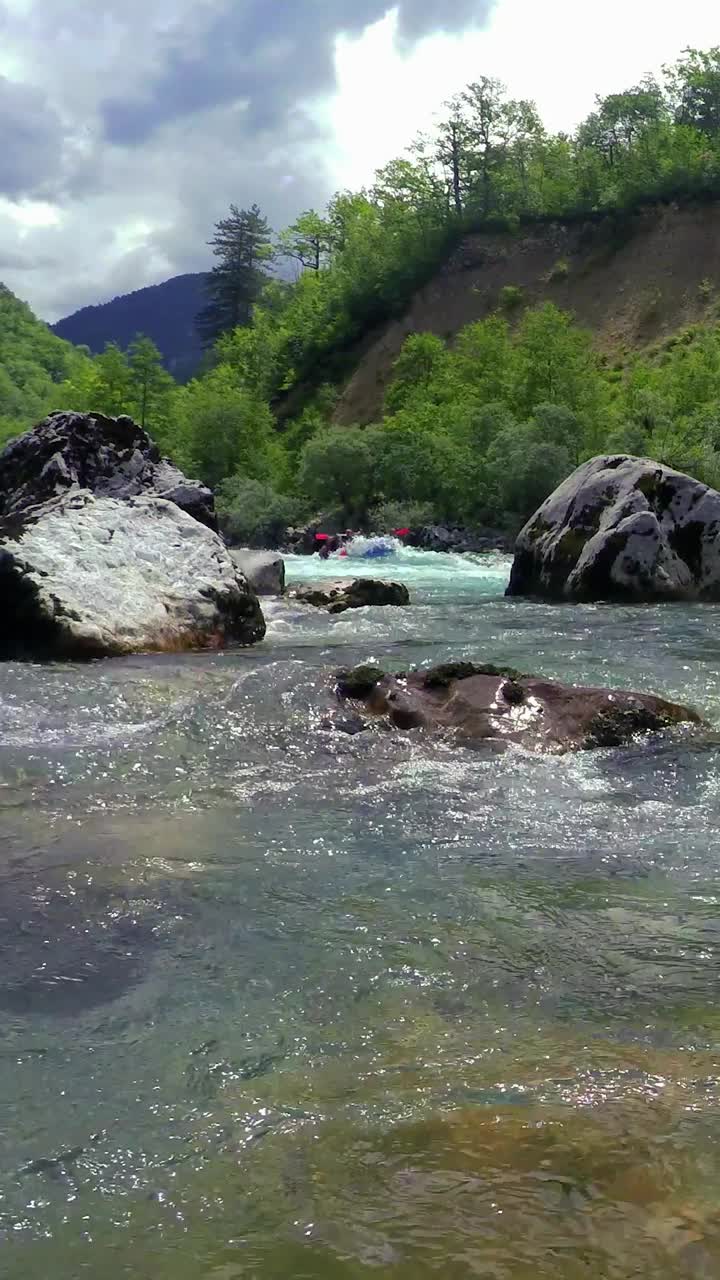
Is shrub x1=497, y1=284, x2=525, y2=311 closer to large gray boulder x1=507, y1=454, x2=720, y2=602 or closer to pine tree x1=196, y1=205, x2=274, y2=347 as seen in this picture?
pine tree x1=196, y1=205, x2=274, y2=347

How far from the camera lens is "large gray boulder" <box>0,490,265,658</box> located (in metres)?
10.0

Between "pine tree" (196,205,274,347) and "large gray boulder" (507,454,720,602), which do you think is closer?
"large gray boulder" (507,454,720,602)

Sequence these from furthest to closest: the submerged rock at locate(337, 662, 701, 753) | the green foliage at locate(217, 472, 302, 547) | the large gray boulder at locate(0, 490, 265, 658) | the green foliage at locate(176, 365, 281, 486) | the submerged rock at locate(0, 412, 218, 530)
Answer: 1. the green foliage at locate(176, 365, 281, 486)
2. the green foliage at locate(217, 472, 302, 547)
3. the submerged rock at locate(0, 412, 218, 530)
4. the large gray boulder at locate(0, 490, 265, 658)
5. the submerged rock at locate(337, 662, 701, 753)

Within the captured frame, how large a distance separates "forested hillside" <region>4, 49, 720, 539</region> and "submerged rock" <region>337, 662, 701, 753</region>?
2678 cm

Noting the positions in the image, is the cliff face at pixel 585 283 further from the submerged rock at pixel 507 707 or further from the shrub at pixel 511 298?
the submerged rock at pixel 507 707

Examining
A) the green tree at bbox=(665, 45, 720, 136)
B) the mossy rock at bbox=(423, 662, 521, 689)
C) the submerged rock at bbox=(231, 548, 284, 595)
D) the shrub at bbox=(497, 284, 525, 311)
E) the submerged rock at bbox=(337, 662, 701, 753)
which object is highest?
the green tree at bbox=(665, 45, 720, 136)

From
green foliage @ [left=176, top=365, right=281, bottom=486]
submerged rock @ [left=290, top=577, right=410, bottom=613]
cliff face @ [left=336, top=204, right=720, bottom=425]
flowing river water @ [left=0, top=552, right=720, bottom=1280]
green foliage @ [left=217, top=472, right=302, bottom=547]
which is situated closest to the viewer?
flowing river water @ [left=0, top=552, right=720, bottom=1280]

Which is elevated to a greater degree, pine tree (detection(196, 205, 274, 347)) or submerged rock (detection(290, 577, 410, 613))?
pine tree (detection(196, 205, 274, 347))

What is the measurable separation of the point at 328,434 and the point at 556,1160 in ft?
126

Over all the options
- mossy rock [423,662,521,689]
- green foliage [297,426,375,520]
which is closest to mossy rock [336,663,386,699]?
mossy rock [423,662,521,689]

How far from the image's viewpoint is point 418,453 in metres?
37.0

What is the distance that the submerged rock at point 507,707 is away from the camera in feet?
22.4

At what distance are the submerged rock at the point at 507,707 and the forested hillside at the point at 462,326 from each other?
26.8 meters

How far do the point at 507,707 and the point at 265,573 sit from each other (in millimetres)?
10145
